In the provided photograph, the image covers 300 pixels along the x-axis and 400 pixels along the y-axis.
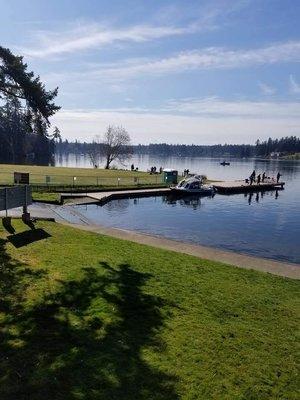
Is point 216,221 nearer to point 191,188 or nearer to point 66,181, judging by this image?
point 191,188

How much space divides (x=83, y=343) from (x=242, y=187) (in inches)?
1948

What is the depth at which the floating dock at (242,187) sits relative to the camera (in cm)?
5175

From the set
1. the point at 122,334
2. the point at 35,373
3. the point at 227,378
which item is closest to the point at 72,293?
the point at 122,334

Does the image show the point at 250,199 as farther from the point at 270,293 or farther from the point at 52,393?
the point at 52,393

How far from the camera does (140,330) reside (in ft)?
24.7

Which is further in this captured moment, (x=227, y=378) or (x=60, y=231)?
(x=60, y=231)

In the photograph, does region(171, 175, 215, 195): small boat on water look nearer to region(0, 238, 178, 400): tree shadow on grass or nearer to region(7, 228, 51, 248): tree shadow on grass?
region(7, 228, 51, 248): tree shadow on grass

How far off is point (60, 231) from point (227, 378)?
11.6 meters

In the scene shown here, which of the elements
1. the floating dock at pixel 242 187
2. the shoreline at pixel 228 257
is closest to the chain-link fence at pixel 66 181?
the floating dock at pixel 242 187

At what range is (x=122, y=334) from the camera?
730 cm

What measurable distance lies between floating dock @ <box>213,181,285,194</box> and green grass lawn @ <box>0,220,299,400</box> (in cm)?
3970

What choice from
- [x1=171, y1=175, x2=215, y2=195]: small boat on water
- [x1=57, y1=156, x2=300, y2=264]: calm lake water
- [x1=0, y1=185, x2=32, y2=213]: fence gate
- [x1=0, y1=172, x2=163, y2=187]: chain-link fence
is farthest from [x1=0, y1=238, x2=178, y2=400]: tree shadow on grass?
[x1=171, y1=175, x2=215, y2=195]: small boat on water

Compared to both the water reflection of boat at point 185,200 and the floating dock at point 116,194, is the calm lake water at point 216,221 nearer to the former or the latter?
the water reflection of boat at point 185,200

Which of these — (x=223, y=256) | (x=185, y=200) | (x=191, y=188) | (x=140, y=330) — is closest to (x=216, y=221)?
(x=185, y=200)
